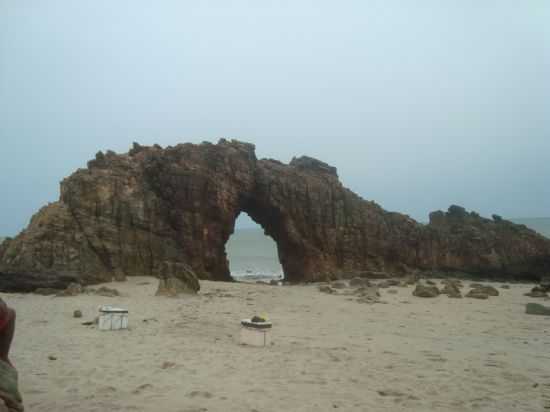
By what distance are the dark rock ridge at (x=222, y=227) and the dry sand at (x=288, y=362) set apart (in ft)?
26.6

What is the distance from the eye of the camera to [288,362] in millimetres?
7691

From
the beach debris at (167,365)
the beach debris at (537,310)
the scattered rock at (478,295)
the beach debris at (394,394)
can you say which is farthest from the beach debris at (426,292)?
the beach debris at (167,365)

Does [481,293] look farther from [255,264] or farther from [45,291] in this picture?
[255,264]

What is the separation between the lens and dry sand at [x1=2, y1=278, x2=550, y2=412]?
5.75 meters

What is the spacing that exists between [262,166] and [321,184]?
445 centimetres

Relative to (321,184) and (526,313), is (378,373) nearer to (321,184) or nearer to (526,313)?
(526,313)

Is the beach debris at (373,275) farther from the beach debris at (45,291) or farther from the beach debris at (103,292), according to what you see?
the beach debris at (45,291)

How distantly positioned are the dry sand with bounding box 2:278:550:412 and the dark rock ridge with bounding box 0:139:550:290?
8103 millimetres

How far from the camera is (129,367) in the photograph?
7215mm

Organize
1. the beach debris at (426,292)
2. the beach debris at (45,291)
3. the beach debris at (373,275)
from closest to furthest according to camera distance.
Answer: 1. the beach debris at (45,291)
2. the beach debris at (426,292)
3. the beach debris at (373,275)

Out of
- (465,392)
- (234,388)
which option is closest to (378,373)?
(465,392)

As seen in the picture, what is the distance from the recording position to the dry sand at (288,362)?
18.9 ft

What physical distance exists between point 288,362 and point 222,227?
2194 cm

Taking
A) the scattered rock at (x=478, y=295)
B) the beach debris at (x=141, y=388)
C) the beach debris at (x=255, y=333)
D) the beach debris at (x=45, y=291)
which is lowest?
the beach debris at (x=141, y=388)
